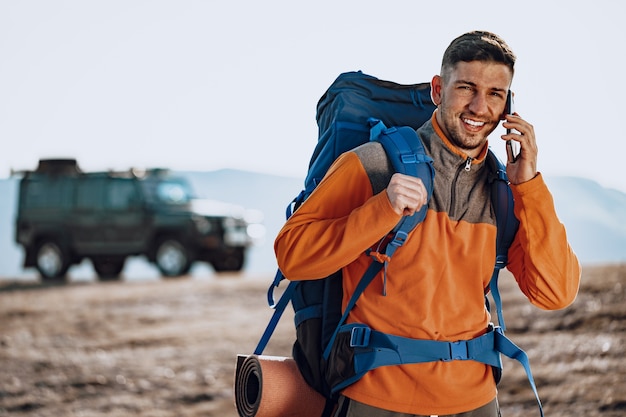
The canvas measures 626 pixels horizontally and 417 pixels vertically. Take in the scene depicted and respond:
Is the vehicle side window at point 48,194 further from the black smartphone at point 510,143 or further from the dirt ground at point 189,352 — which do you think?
the black smartphone at point 510,143

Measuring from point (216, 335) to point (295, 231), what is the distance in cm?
811

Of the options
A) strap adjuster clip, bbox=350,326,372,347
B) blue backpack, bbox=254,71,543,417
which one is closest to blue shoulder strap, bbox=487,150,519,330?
blue backpack, bbox=254,71,543,417

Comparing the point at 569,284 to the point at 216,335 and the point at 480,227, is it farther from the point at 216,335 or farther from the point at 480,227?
the point at 216,335

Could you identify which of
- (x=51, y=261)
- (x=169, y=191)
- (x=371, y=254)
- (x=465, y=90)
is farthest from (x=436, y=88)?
(x=51, y=261)

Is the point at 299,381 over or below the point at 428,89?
below

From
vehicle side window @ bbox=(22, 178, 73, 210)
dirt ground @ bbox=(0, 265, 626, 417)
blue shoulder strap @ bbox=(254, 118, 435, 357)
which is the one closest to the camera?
blue shoulder strap @ bbox=(254, 118, 435, 357)

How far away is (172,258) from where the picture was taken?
15.6 m

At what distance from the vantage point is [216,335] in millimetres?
10523

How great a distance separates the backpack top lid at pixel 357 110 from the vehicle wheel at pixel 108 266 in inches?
547

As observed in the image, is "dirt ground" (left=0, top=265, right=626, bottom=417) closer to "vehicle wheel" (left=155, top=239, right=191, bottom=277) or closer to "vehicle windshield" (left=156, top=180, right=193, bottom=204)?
"vehicle wheel" (left=155, top=239, right=191, bottom=277)

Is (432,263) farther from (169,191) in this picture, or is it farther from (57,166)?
(57,166)

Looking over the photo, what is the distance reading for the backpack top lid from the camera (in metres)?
2.83

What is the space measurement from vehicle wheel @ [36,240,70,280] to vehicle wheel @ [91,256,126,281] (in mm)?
696

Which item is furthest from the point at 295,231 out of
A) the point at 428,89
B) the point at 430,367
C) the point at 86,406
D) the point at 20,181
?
the point at 20,181
